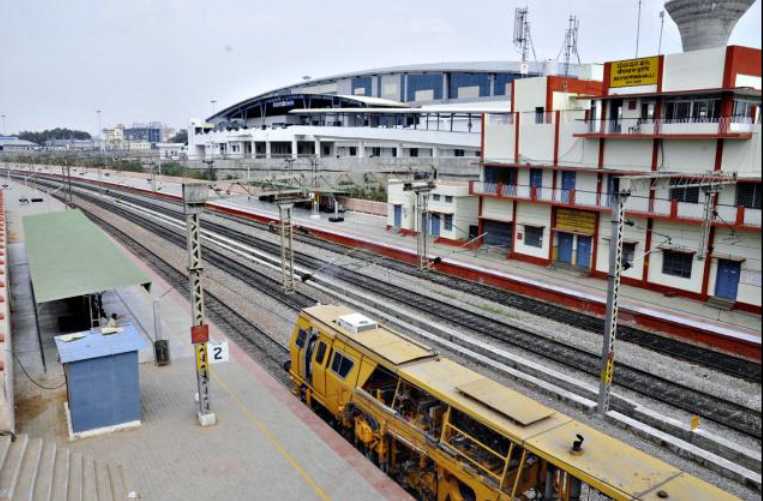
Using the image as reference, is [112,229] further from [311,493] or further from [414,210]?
[311,493]

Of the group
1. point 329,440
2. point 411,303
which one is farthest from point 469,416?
point 411,303

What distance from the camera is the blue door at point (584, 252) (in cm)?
3112

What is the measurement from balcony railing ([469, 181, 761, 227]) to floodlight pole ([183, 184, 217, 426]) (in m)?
16.5

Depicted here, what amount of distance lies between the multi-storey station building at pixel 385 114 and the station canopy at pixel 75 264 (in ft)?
147

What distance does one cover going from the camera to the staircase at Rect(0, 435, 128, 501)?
10.5 metres

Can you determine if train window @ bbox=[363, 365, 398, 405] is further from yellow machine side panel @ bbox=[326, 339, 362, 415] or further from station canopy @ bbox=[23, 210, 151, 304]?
station canopy @ bbox=[23, 210, 151, 304]

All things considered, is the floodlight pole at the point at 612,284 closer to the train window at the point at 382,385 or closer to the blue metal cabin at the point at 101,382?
the train window at the point at 382,385

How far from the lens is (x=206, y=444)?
12.9 meters

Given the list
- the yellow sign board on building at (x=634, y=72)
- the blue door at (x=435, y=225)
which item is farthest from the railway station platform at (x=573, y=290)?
the yellow sign board on building at (x=634, y=72)

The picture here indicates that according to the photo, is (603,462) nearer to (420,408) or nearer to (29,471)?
(420,408)

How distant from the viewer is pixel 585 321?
2359 centimetres

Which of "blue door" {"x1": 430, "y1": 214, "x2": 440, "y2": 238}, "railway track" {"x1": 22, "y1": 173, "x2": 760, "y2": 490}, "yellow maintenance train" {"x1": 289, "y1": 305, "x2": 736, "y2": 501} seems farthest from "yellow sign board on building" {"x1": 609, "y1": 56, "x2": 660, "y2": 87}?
"yellow maintenance train" {"x1": 289, "y1": 305, "x2": 736, "y2": 501}

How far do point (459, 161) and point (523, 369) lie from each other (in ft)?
141

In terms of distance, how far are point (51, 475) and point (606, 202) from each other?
2564 cm
